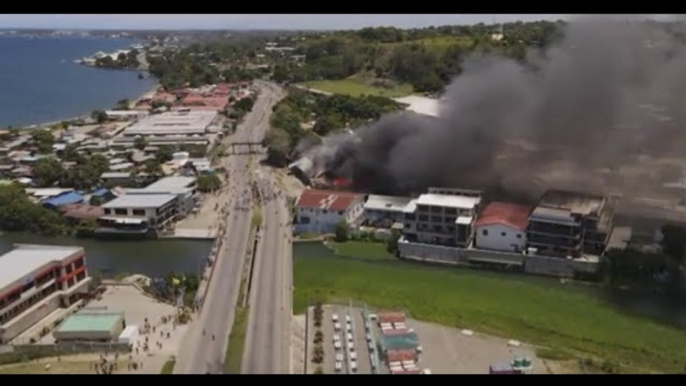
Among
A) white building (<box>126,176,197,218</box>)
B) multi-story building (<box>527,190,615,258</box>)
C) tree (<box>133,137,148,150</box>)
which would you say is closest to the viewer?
multi-story building (<box>527,190,615,258</box>)

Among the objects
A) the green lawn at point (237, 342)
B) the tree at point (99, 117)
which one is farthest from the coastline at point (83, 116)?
the green lawn at point (237, 342)

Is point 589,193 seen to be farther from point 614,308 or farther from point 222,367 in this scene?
point 222,367

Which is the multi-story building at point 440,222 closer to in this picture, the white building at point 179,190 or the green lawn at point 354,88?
the white building at point 179,190

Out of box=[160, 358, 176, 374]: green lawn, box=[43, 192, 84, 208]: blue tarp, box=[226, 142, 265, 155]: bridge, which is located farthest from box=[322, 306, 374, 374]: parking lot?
box=[226, 142, 265, 155]: bridge

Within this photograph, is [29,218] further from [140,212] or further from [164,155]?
[164,155]

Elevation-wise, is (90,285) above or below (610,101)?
below

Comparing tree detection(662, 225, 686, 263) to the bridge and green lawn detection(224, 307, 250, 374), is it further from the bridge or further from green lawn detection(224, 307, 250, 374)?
the bridge
